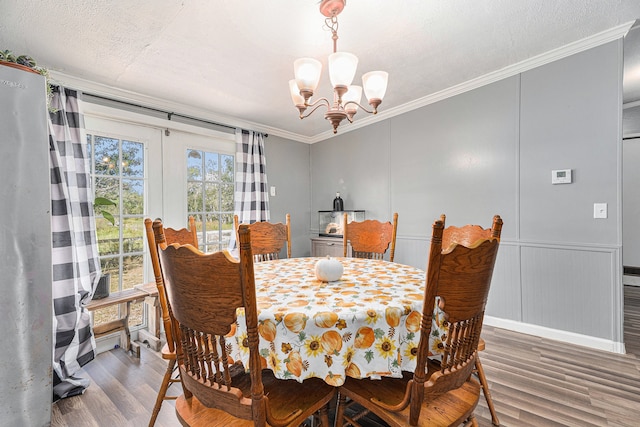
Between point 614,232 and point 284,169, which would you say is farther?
point 284,169

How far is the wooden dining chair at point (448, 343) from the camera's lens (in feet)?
2.81

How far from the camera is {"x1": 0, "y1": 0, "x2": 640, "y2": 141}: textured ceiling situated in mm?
1720

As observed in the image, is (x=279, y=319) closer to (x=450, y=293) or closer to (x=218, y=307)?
(x=218, y=307)

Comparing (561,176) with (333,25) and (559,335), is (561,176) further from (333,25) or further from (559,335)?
(333,25)

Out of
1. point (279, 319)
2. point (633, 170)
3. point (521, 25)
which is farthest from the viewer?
point (633, 170)

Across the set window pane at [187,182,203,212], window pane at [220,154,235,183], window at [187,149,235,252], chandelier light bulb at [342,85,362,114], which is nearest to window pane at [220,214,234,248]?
window at [187,149,235,252]

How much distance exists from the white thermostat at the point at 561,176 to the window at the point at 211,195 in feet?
10.8

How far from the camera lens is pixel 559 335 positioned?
95.2 inches

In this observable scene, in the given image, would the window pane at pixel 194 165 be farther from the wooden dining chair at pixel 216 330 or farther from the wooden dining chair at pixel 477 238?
the wooden dining chair at pixel 477 238

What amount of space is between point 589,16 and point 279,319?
2.76m

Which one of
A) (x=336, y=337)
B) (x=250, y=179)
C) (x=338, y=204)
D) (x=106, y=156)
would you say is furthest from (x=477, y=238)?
(x=106, y=156)

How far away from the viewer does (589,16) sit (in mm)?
1938

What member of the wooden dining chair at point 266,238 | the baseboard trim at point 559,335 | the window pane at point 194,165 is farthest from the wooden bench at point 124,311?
the baseboard trim at point 559,335

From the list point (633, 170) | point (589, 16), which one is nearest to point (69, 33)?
point (589, 16)
